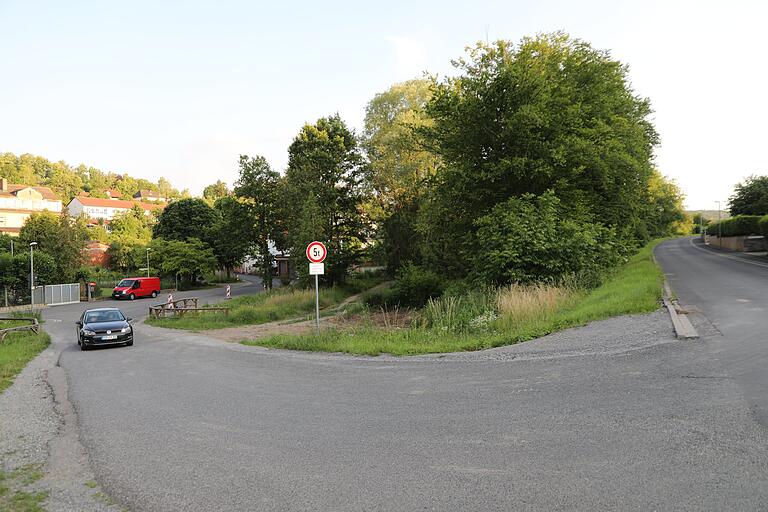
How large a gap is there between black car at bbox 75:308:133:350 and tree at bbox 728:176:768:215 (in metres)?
52.2

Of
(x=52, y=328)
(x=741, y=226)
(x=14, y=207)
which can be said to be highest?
(x=14, y=207)

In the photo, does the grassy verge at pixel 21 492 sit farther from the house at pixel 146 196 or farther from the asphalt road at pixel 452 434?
the house at pixel 146 196

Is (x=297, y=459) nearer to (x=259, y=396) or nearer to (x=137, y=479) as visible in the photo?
(x=137, y=479)

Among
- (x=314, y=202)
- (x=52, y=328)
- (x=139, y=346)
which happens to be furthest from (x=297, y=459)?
(x=314, y=202)

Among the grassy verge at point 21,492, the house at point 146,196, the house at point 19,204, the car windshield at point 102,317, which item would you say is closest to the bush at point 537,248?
the car windshield at point 102,317

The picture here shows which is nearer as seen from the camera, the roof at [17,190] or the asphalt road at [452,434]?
the asphalt road at [452,434]

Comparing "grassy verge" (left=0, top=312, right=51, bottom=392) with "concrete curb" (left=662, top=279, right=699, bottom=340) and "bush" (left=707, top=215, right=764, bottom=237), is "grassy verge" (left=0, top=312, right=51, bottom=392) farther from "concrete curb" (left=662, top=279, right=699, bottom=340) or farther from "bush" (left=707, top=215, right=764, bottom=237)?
"bush" (left=707, top=215, right=764, bottom=237)

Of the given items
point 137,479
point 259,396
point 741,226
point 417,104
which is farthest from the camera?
point 741,226

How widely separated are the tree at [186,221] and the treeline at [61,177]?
85.2 metres

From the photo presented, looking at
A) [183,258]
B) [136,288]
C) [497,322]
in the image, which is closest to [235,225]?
[136,288]

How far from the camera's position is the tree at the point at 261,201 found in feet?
128

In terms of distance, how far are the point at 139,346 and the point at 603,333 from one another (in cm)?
1447

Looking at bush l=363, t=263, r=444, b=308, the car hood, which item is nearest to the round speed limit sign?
the car hood

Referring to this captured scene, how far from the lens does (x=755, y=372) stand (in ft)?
22.1
